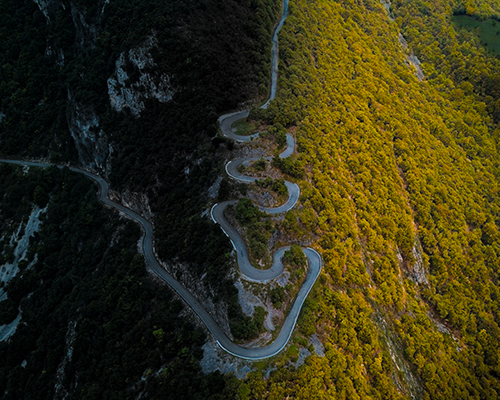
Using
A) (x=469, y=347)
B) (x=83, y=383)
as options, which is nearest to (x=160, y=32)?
(x=83, y=383)

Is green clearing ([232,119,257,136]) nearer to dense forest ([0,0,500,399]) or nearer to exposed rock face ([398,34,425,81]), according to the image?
dense forest ([0,0,500,399])

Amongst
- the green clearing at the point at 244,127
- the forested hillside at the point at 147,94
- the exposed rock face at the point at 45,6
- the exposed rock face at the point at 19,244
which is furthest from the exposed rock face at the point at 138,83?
the exposed rock face at the point at 45,6

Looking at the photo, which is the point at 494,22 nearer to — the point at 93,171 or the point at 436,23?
the point at 436,23

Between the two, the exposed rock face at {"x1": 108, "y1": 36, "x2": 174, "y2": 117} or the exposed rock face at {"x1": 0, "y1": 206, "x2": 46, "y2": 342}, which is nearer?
the exposed rock face at {"x1": 108, "y1": 36, "x2": 174, "y2": 117}

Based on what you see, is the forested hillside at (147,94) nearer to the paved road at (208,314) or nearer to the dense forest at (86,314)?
the paved road at (208,314)

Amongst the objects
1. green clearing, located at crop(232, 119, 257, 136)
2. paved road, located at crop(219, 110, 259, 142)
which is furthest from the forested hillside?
green clearing, located at crop(232, 119, 257, 136)

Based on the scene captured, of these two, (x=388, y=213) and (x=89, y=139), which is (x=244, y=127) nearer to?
(x=388, y=213)

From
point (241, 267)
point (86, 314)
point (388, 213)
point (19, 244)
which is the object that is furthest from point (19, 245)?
point (388, 213)
